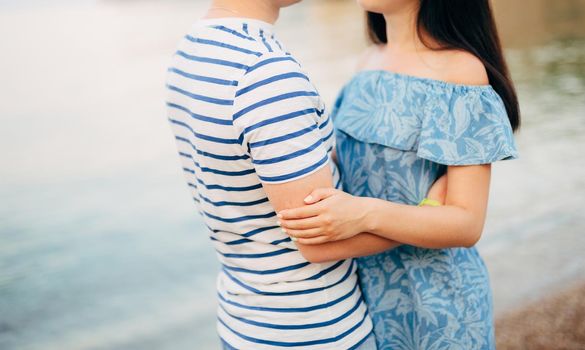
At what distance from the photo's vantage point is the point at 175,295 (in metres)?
4.34

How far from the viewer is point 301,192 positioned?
1249 millimetres

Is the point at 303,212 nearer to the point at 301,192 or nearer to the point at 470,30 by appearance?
the point at 301,192

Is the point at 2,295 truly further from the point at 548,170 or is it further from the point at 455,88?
the point at 548,170

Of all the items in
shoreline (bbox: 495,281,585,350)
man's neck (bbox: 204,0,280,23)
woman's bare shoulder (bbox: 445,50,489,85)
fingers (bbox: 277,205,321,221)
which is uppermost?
man's neck (bbox: 204,0,280,23)

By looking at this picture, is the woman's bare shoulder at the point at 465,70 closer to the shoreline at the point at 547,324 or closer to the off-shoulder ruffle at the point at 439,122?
the off-shoulder ruffle at the point at 439,122

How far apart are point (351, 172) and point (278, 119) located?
541 mm

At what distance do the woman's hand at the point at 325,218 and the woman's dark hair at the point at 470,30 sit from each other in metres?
0.53

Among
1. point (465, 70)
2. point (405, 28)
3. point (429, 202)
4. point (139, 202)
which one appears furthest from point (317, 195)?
point (139, 202)

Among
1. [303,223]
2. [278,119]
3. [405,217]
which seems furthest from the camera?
[405,217]

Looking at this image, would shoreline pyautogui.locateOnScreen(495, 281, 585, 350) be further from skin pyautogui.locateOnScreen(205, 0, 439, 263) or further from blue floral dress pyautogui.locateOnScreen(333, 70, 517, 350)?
skin pyautogui.locateOnScreen(205, 0, 439, 263)

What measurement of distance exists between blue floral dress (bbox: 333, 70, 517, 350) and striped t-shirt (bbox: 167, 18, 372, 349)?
114mm

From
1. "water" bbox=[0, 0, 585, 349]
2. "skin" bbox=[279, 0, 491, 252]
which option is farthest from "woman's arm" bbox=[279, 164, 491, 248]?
"water" bbox=[0, 0, 585, 349]

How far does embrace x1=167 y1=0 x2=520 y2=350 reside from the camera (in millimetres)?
1229

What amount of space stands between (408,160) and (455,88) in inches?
8.5
